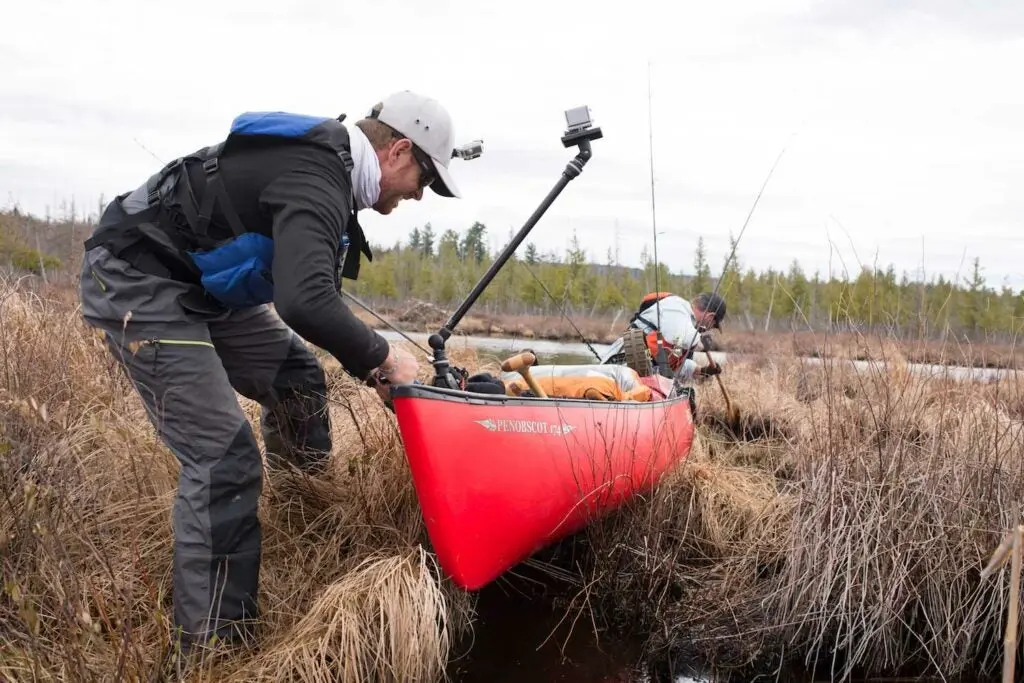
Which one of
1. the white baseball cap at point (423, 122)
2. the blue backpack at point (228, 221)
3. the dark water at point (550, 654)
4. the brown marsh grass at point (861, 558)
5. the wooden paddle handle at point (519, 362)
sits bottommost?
the dark water at point (550, 654)

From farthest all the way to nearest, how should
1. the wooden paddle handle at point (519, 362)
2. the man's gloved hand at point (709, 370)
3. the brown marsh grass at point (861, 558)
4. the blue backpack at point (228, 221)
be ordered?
the man's gloved hand at point (709, 370) → the wooden paddle handle at point (519, 362) → the brown marsh grass at point (861, 558) → the blue backpack at point (228, 221)

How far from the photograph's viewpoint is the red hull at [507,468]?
316cm

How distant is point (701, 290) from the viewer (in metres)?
50.1

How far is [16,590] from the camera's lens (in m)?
1.64

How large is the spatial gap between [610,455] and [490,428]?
0.90m

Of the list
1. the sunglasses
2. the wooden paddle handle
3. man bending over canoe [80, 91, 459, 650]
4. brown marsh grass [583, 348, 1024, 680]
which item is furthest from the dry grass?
the sunglasses

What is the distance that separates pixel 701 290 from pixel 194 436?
4910 centimetres

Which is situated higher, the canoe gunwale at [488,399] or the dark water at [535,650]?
the canoe gunwale at [488,399]

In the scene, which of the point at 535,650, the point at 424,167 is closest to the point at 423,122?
the point at 424,167

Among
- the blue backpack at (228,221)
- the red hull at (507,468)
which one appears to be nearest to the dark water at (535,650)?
the red hull at (507,468)

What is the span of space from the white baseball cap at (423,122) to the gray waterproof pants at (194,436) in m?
1.03

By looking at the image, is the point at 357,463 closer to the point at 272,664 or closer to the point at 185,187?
the point at 272,664

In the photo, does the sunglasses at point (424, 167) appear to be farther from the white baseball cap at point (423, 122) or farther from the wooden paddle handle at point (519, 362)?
the wooden paddle handle at point (519, 362)

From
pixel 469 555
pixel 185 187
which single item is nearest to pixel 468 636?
pixel 469 555
